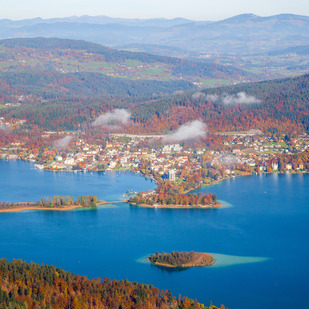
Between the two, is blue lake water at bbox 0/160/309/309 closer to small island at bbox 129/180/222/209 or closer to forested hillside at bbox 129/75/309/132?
small island at bbox 129/180/222/209

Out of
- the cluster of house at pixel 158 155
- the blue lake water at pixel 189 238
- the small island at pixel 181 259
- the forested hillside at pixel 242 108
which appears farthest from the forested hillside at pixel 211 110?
the small island at pixel 181 259

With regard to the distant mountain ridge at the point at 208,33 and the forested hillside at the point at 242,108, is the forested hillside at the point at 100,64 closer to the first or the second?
the forested hillside at the point at 242,108

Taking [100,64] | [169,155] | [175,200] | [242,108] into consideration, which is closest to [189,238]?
[175,200]

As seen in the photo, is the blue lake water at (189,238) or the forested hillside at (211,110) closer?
the blue lake water at (189,238)

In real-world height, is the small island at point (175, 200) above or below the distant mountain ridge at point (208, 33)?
below

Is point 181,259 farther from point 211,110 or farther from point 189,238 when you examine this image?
point 211,110

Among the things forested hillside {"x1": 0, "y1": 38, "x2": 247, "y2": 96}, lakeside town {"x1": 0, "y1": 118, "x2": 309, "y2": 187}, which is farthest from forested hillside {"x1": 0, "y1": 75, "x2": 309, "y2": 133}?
forested hillside {"x1": 0, "y1": 38, "x2": 247, "y2": 96}
